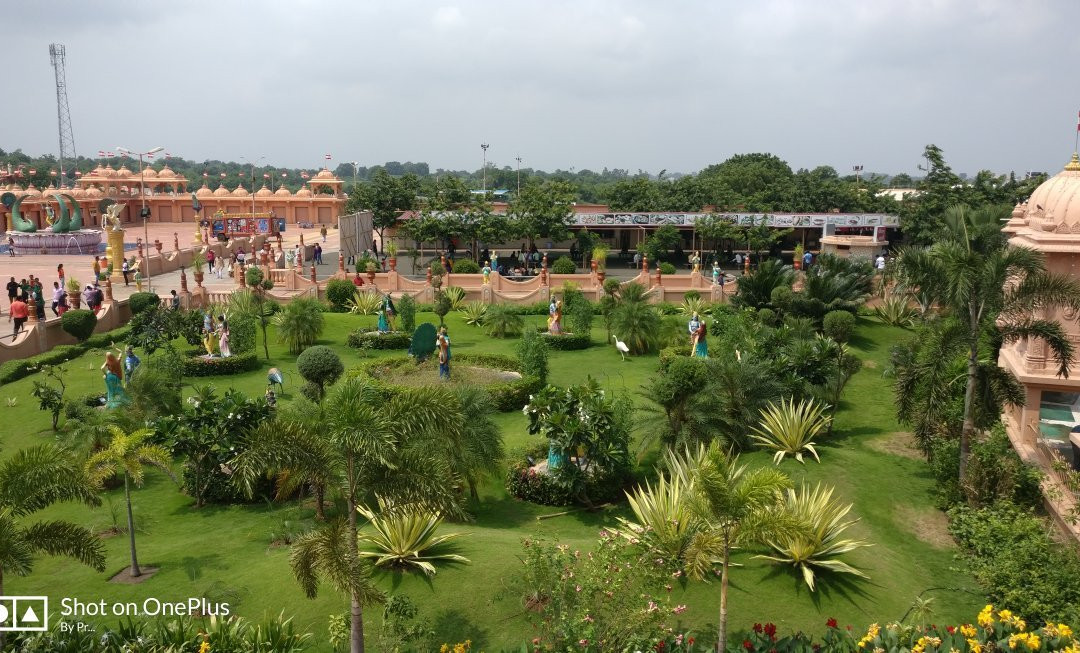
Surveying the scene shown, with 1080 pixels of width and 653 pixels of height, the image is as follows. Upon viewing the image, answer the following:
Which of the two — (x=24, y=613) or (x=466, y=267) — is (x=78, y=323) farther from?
(x=24, y=613)

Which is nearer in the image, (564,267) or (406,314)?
(406,314)

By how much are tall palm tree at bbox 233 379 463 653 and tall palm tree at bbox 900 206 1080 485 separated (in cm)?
782

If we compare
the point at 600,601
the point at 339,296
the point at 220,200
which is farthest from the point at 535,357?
the point at 220,200

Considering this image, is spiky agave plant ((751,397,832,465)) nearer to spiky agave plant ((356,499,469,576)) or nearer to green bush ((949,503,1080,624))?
green bush ((949,503,1080,624))

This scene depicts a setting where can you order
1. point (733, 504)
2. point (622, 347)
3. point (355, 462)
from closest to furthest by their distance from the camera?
point (733, 504) < point (355, 462) < point (622, 347)

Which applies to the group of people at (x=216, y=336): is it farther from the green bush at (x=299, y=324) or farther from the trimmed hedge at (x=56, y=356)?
the trimmed hedge at (x=56, y=356)

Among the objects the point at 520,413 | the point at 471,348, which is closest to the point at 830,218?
the point at 471,348

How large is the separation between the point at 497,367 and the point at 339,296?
9881mm

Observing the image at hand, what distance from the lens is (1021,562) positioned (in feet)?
33.7

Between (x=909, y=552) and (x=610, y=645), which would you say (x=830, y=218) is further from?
(x=610, y=645)

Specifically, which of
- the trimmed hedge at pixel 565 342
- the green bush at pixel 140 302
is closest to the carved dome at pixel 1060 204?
the trimmed hedge at pixel 565 342

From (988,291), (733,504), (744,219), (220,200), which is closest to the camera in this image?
(733,504)

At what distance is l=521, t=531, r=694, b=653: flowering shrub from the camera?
332 inches

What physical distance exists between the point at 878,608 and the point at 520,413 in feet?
29.9
